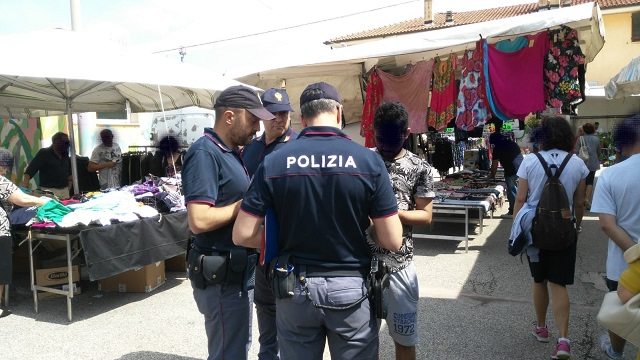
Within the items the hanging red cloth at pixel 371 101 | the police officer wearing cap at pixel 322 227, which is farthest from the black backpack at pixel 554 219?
the hanging red cloth at pixel 371 101

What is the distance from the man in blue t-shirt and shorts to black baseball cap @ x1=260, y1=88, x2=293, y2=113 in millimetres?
741

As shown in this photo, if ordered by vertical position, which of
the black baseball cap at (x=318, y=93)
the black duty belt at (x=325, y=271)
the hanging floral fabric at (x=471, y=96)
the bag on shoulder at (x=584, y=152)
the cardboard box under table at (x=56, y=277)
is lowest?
the cardboard box under table at (x=56, y=277)

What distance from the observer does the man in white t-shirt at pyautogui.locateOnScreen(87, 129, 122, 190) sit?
26.5ft

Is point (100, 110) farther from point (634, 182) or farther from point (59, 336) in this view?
point (634, 182)

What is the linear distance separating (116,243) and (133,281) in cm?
99

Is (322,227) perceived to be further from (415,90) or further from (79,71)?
(415,90)

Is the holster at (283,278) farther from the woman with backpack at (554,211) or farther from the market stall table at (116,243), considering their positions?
the market stall table at (116,243)

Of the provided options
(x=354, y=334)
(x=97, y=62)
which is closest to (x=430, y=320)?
(x=354, y=334)

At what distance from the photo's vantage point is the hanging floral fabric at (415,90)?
7.24m

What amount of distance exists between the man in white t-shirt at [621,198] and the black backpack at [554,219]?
319 millimetres

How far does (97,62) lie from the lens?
17.7 feet

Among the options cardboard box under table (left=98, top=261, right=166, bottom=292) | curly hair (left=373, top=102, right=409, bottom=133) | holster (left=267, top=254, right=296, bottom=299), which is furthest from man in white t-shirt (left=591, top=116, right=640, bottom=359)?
→ cardboard box under table (left=98, top=261, right=166, bottom=292)

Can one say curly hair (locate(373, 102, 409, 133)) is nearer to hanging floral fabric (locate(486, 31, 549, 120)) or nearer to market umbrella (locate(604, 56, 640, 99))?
hanging floral fabric (locate(486, 31, 549, 120))

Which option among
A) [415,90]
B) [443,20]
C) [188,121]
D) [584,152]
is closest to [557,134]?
[415,90]
